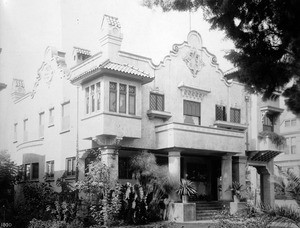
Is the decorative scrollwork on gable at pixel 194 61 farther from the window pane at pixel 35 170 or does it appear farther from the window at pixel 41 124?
the window pane at pixel 35 170

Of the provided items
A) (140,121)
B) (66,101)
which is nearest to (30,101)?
(66,101)

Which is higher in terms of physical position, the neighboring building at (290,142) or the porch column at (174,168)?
the neighboring building at (290,142)

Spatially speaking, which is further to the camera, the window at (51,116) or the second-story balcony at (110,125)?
the window at (51,116)

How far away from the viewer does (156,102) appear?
83.1ft

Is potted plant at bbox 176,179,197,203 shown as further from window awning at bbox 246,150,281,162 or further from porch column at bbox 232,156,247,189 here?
window awning at bbox 246,150,281,162

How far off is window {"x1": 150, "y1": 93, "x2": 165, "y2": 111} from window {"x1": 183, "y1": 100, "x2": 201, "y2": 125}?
1757 millimetres

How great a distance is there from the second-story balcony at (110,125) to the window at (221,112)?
7274 millimetres

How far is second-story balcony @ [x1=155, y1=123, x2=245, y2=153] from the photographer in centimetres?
2366

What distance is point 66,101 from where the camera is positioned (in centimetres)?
2638

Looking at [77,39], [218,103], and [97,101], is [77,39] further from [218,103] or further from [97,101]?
[218,103]

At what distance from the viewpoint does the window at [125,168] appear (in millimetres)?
24688

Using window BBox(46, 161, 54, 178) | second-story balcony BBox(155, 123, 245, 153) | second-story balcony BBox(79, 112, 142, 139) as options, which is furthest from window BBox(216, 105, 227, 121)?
window BBox(46, 161, 54, 178)

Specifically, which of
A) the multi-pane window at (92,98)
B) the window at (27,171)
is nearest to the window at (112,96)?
the multi-pane window at (92,98)

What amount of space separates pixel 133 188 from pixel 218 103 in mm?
10454
